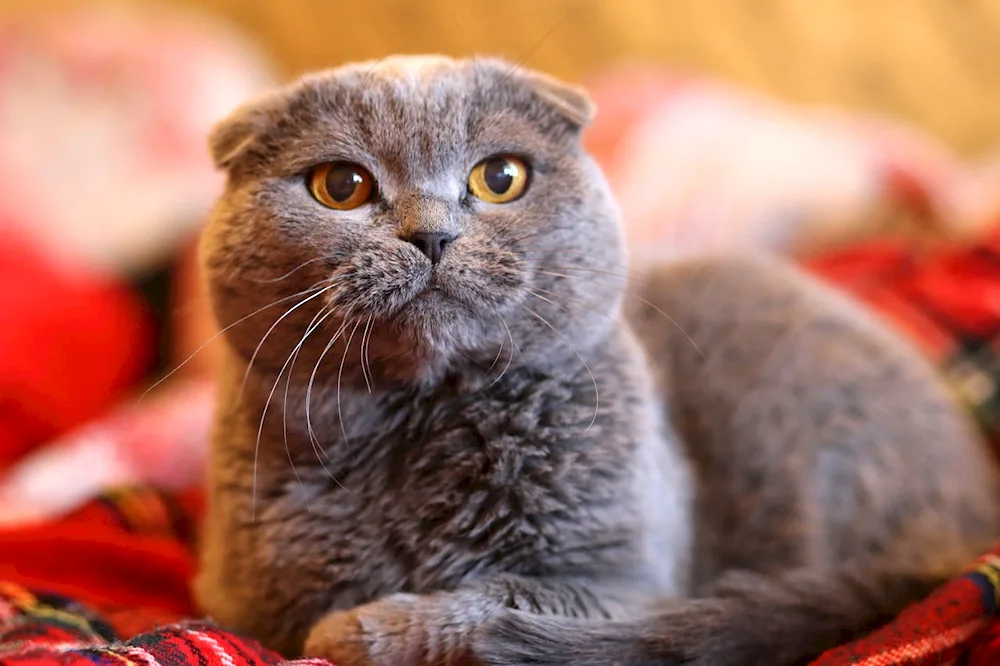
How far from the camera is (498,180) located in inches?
31.3

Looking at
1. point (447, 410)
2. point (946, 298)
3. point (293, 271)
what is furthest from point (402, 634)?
point (946, 298)

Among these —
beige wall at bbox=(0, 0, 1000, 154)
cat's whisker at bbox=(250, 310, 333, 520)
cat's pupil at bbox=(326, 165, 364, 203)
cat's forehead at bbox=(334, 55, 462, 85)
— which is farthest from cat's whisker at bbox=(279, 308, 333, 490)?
beige wall at bbox=(0, 0, 1000, 154)

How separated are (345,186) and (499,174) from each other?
13cm

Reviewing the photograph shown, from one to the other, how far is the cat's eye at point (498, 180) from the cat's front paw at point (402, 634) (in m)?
0.34

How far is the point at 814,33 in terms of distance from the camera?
214cm

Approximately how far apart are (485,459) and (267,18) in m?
2.40

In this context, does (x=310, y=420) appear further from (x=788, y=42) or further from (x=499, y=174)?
(x=788, y=42)

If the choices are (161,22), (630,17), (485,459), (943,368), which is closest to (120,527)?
(485,459)

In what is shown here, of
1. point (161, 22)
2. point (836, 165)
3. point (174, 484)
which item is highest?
point (161, 22)

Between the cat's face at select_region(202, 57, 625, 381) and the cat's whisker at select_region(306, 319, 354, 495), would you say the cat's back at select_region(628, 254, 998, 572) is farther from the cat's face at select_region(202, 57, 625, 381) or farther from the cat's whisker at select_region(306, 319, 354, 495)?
the cat's whisker at select_region(306, 319, 354, 495)

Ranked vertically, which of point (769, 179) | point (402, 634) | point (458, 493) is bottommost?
point (402, 634)

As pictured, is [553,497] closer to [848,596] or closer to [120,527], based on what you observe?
[848,596]

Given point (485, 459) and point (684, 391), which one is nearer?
point (485, 459)

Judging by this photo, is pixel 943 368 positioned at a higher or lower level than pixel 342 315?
higher
